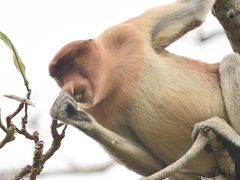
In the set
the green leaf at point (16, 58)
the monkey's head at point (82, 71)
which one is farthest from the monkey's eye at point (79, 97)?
the green leaf at point (16, 58)

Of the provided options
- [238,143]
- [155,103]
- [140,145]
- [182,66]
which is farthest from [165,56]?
[238,143]

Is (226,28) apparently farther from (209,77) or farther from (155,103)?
(155,103)

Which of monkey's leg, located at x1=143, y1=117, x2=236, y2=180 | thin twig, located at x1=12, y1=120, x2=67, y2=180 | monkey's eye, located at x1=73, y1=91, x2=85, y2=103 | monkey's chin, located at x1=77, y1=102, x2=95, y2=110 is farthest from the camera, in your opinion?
monkey's chin, located at x1=77, y1=102, x2=95, y2=110

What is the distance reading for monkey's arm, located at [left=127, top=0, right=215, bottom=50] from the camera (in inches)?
127

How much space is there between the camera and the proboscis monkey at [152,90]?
117 inches

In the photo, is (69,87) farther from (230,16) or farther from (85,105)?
(230,16)

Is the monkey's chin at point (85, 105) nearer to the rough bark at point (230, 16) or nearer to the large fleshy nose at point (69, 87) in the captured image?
the large fleshy nose at point (69, 87)

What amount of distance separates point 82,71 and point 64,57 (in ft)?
0.47

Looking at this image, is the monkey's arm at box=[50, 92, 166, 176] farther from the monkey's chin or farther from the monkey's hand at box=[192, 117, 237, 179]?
the monkey's hand at box=[192, 117, 237, 179]

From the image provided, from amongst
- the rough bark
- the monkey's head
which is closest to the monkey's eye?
the monkey's head

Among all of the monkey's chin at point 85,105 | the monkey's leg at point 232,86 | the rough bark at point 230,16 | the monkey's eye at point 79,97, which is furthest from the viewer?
the rough bark at point 230,16

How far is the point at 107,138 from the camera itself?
117 inches

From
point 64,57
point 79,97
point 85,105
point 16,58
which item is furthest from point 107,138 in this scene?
point 16,58

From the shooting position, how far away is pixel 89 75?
296 centimetres
